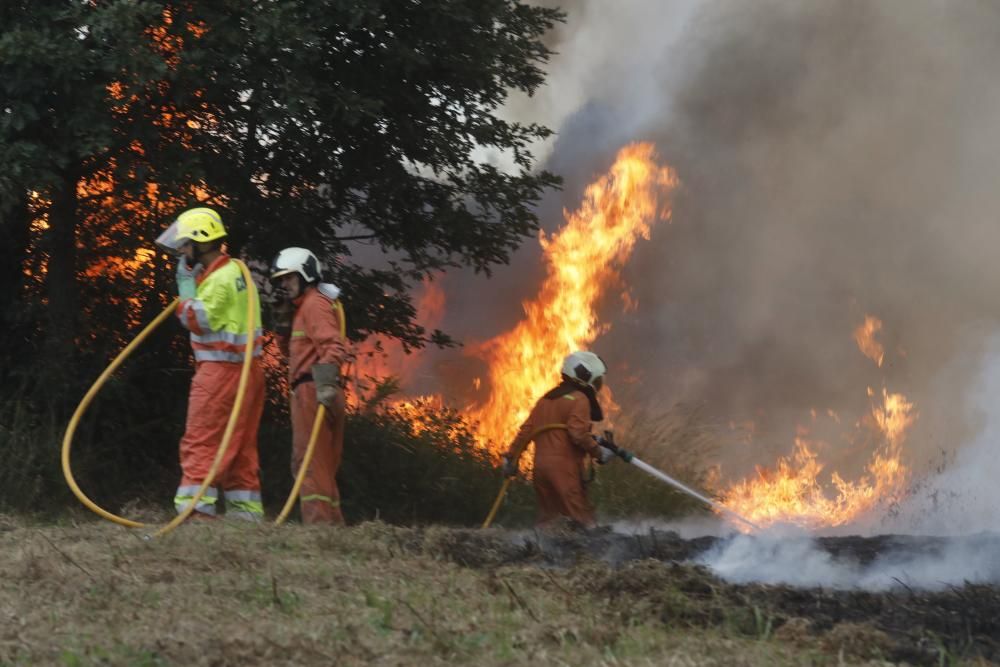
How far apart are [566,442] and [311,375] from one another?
2488 mm

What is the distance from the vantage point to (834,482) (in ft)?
51.7

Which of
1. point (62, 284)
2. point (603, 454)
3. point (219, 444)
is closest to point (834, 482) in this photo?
point (603, 454)

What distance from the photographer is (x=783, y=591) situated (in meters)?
6.16

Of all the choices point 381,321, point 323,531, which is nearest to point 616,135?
point 381,321

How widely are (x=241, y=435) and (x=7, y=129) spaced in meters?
3.10

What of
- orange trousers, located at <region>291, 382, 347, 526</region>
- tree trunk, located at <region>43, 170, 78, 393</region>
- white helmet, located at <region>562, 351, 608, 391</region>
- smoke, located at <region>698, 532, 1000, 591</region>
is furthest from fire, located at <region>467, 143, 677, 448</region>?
smoke, located at <region>698, 532, 1000, 591</region>

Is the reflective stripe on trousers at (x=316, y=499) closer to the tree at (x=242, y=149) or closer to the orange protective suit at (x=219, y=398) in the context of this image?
the orange protective suit at (x=219, y=398)

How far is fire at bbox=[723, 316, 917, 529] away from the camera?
48.7ft

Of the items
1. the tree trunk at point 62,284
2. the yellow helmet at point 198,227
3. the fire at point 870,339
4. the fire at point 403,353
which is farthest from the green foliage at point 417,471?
the fire at point 870,339

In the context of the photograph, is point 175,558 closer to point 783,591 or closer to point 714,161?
point 783,591

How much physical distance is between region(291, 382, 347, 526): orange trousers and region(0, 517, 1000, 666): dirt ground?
1516 mm

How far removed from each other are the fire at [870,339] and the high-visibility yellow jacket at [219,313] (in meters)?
10.0

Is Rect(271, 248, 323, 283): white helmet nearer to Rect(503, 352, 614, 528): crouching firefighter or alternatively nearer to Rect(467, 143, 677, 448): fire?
Rect(503, 352, 614, 528): crouching firefighter

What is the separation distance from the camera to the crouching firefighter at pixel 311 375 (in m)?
8.91
